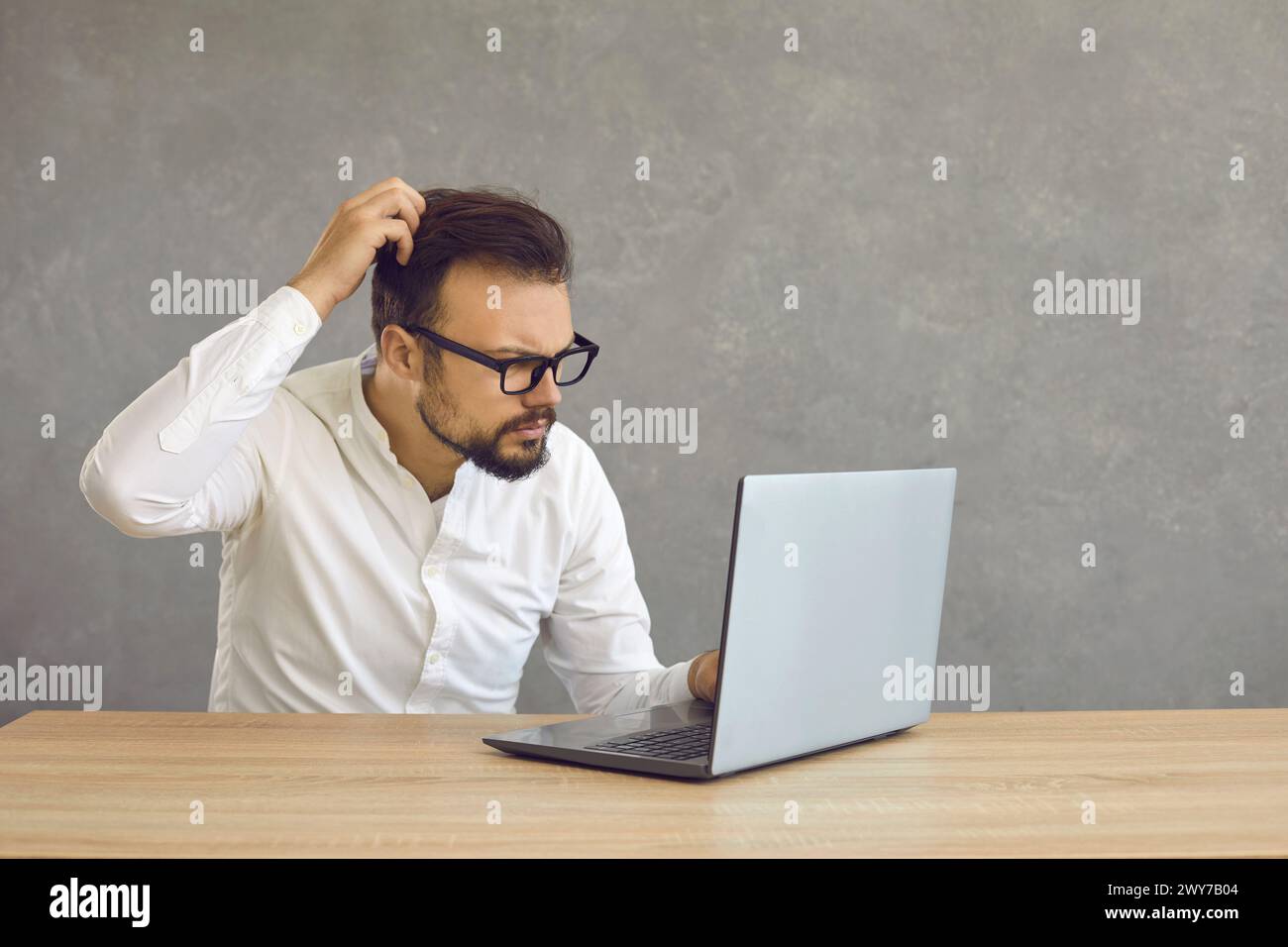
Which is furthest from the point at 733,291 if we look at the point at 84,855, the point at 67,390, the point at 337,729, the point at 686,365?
the point at 84,855

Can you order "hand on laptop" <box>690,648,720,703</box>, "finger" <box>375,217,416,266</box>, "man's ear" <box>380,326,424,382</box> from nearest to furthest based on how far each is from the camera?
"hand on laptop" <box>690,648,720,703</box>, "finger" <box>375,217,416,266</box>, "man's ear" <box>380,326,424,382</box>

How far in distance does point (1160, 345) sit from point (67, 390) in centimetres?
287

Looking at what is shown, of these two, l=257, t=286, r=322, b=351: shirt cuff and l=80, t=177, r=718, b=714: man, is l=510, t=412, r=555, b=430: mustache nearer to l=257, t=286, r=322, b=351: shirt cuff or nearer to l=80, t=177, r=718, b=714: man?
l=80, t=177, r=718, b=714: man

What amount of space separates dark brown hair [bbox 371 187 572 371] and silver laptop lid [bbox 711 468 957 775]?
2.48 feet

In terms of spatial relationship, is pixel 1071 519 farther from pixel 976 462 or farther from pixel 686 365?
pixel 686 365

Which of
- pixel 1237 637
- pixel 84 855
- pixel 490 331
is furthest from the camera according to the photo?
pixel 1237 637

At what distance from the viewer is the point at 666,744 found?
120 cm

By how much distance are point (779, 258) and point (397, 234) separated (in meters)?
1.65

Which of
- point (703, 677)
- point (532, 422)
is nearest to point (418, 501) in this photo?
point (532, 422)

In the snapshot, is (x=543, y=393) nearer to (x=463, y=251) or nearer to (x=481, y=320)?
(x=481, y=320)

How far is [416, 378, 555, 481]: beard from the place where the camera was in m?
1.74

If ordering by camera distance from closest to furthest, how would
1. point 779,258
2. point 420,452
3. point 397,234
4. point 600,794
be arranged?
point 600,794 < point 397,234 < point 420,452 < point 779,258

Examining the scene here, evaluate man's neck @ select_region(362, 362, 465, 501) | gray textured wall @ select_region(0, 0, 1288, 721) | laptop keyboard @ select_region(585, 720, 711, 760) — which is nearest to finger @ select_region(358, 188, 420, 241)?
man's neck @ select_region(362, 362, 465, 501)

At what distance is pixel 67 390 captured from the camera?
120 inches
